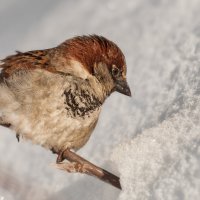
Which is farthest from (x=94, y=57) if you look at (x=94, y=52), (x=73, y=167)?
(x=73, y=167)

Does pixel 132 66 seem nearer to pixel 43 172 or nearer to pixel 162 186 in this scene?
pixel 43 172

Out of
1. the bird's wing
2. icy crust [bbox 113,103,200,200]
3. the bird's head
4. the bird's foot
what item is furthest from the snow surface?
the bird's wing

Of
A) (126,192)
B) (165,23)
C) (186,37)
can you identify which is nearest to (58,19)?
(165,23)

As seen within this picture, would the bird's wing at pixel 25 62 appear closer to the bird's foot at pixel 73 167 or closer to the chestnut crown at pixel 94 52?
the chestnut crown at pixel 94 52

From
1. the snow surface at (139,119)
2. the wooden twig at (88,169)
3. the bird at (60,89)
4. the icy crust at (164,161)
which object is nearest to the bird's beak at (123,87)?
the bird at (60,89)

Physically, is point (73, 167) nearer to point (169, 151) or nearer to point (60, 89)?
point (60, 89)

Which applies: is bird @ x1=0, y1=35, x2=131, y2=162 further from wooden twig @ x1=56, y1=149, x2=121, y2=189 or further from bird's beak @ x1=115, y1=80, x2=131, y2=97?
wooden twig @ x1=56, y1=149, x2=121, y2=189
